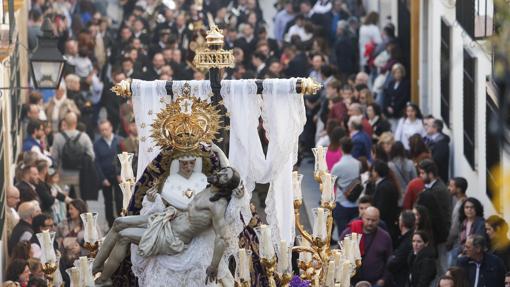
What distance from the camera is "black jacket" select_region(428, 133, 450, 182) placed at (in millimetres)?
30944

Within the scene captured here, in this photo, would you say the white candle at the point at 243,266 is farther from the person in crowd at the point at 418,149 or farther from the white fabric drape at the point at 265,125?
the person in crowd at the point at 418,149

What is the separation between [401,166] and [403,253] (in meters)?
4.30

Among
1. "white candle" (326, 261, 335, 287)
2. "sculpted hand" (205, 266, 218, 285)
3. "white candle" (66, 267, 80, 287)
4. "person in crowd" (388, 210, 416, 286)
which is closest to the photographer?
"sculpted hand" (205, 266, 218, 285)

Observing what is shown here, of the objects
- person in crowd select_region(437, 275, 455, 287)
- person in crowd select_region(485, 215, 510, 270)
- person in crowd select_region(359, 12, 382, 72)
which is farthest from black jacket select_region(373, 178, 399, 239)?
person in crowd select_region(359, 12, 382, 72)

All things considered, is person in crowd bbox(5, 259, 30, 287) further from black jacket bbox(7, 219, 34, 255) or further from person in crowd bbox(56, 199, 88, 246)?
black jacket bbox(7, 219, 34, 255)

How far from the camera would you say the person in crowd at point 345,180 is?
28.0m

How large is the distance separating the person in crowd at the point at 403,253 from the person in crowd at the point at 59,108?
9696mm

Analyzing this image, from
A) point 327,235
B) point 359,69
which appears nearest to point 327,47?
point 359,69

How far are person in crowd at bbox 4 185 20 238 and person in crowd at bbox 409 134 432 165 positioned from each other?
543cm

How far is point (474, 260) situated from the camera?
78.4ft

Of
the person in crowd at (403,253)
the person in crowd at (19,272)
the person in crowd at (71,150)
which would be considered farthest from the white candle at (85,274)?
the person in crowd at (71,150)

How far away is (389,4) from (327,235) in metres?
20.4

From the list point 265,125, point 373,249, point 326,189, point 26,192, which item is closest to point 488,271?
point 373,249

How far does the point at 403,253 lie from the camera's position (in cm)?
2497
